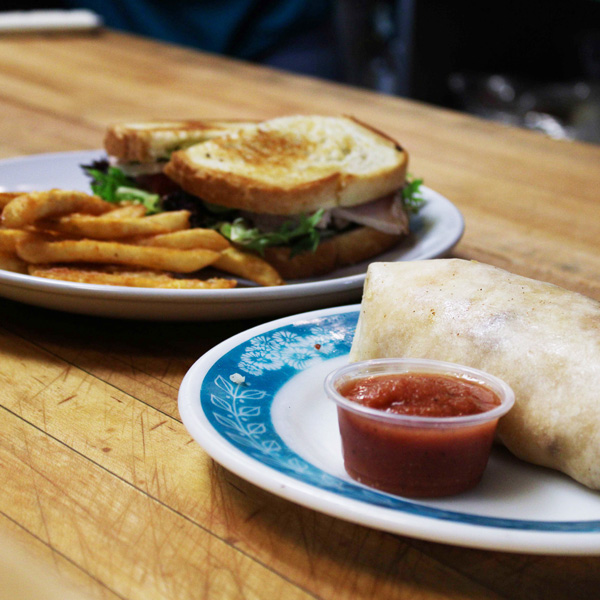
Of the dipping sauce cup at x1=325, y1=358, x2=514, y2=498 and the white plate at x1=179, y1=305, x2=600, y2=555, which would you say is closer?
the white plate at x1=179, y1=305, x2=600, y2=555

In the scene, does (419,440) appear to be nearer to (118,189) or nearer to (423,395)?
(423,395)

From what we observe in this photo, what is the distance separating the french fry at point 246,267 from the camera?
6.59ft

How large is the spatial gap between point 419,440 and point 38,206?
42.4 inches

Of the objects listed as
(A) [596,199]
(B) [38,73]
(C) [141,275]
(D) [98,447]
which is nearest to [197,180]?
(C) [141,275]

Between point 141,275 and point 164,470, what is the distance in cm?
66

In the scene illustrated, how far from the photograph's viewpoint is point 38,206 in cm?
185

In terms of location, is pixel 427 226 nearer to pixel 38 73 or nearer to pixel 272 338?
pixel 272 338

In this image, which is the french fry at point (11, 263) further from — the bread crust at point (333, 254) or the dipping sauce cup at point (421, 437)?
the dipping sauce cup at point (421, 437)

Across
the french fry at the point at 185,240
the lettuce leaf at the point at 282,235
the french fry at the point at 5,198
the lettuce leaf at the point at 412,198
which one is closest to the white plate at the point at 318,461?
the french fry at the point at 185,240

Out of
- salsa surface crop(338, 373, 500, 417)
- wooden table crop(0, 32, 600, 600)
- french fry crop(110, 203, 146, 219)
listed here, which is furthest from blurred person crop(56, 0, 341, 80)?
salsa surface crop(338, 373, 500, 417)

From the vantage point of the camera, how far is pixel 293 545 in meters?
1.17

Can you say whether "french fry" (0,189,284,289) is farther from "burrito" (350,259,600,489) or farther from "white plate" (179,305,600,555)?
"burrito" (350,259,600,489)

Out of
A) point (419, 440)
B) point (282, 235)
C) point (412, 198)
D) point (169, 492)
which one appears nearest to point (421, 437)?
point (419, 440)

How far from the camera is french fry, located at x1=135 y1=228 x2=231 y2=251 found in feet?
6.43
